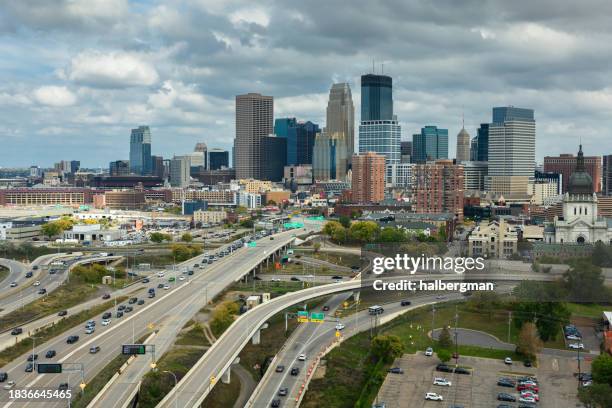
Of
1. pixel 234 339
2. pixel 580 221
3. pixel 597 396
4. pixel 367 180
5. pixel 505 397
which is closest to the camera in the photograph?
pixel 597 396

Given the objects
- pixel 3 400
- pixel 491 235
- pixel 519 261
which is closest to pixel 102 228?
pixel 491 235

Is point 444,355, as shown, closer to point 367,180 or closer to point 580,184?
point 580,184

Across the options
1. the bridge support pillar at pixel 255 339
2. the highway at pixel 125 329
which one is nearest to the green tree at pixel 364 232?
the highway at pixel 125 329

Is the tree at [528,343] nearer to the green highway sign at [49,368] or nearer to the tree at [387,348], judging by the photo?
the tree at [387,348]

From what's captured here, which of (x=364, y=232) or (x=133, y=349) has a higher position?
(x=364, y=232)

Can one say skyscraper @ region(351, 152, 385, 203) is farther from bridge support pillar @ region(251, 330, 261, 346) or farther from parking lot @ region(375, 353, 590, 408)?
parking lot @ region(375, 353, 590, 408)

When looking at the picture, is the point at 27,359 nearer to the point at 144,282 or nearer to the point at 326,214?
the point at 144,282

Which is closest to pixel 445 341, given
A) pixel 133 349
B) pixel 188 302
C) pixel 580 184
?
pixel 133 349

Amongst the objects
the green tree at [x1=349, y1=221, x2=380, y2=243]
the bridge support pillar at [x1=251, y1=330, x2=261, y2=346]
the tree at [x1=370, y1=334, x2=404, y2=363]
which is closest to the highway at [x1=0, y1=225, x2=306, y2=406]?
the bridge support pillar at [x1=251, y1=330, x2=261, y2=346]
